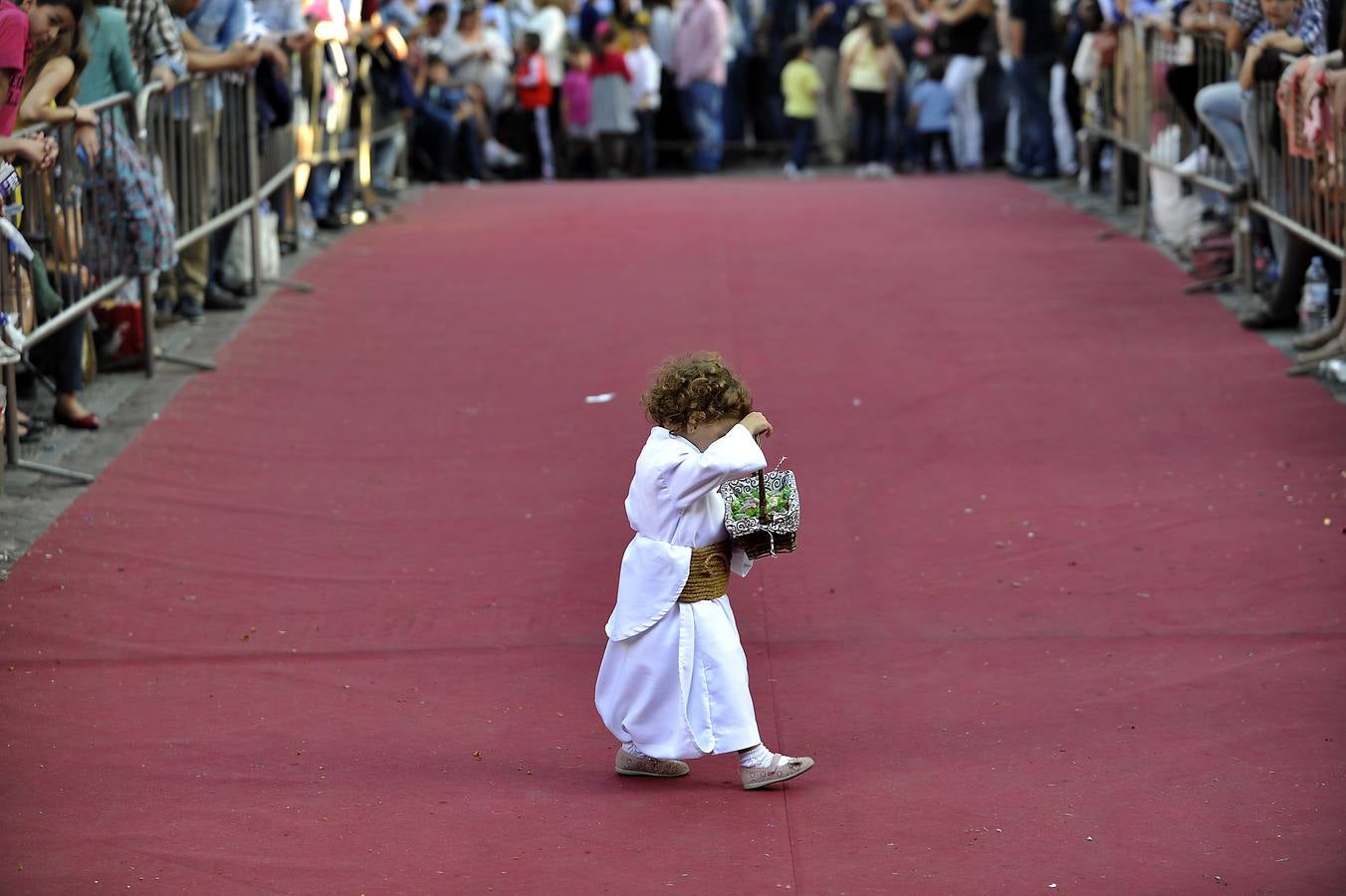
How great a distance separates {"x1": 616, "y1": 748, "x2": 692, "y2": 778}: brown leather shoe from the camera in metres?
5.91

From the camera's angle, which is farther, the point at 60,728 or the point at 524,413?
the point at 524,413

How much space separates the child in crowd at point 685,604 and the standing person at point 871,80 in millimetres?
18639

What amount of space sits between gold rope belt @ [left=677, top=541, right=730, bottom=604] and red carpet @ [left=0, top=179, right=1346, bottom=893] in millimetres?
531

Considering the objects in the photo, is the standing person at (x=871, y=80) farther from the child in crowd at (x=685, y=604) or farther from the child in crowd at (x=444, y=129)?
the child in crowd at (x=685, y=604)

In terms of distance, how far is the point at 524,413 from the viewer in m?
10.8

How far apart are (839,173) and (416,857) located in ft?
66.9

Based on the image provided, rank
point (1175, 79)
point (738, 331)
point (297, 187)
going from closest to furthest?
point (738, 331), point (1175, 79), point (297, 187)

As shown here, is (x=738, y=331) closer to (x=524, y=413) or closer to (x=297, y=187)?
(x=524, y=413)

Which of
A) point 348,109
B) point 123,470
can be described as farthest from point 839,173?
point 123,470

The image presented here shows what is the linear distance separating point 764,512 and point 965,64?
18729mm

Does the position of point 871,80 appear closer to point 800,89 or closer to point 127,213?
point 800,89

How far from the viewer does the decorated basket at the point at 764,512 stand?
19.1 feet

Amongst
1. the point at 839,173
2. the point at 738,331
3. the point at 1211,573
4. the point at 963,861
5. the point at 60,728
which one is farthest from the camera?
the point at 839,173

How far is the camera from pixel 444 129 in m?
23.8
